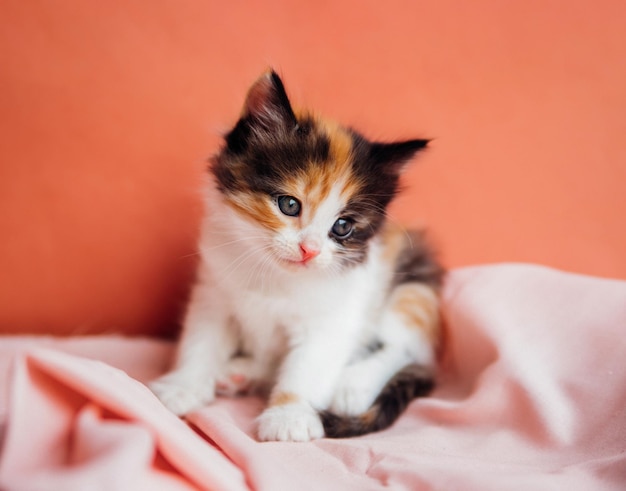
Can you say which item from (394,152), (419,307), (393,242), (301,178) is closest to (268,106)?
(301,178)

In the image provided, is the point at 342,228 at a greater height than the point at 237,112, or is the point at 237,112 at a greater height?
the point at 237,112

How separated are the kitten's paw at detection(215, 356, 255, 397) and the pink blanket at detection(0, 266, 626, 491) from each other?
5 centimetres

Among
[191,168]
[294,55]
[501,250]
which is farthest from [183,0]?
[501,250]

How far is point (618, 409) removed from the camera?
1.17 meters

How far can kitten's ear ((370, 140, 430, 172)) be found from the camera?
145 cm

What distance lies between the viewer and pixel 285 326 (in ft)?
5.09

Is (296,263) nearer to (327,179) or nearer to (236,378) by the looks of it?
(327,179)

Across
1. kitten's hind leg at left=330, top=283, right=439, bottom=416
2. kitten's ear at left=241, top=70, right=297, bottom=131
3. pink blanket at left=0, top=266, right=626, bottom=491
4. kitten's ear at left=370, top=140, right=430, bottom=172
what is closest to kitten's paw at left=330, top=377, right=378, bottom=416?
kitten's hind leg at left=330, top=283, right=439, bottom=416

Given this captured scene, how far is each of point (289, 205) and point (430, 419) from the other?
66 cm

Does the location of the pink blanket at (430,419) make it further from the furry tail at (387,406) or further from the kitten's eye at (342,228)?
the kitten's eye at (342,228)

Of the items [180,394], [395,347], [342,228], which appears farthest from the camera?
[395,347]

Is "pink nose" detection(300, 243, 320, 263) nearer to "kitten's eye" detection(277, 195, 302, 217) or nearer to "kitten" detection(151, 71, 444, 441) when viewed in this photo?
"kitten" detection(151, 71, 444, 441)

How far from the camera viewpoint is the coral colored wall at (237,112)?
169 centimetres

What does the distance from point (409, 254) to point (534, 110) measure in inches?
28.9
